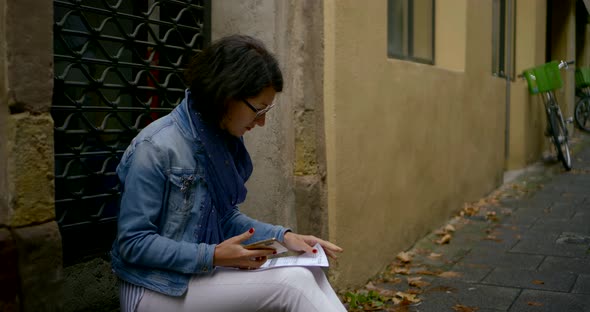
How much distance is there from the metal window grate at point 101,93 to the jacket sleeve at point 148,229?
35.0 inches

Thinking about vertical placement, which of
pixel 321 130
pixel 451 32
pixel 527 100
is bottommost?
pixel 321 130

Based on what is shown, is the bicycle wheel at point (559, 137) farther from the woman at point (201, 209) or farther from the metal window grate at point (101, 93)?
the woman at point (201, 209)

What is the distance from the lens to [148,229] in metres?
2.21

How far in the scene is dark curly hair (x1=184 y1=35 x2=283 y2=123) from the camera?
2359mm

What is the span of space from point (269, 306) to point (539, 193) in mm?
7109

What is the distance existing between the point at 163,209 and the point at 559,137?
31.0 feet

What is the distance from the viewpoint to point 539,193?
864 centimetres

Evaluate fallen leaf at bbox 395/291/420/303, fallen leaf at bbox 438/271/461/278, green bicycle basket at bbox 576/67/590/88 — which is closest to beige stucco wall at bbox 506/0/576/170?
green bicycle basket at bbox 576/67/590/88

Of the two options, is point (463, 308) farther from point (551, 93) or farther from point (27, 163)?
point (551, 93)

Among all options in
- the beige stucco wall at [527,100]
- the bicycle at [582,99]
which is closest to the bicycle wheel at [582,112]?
the bicycle at [582,99]

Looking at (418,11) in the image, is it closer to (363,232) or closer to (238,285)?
(363,232)

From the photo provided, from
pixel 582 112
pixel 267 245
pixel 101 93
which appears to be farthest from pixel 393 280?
pixel 582 112

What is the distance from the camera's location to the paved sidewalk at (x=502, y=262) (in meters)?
4.48

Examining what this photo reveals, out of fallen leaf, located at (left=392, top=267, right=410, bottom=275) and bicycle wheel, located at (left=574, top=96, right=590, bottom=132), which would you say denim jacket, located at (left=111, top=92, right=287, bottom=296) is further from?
bicycle wheel, located at (left=574, top=96, right=590, bottom=132)
